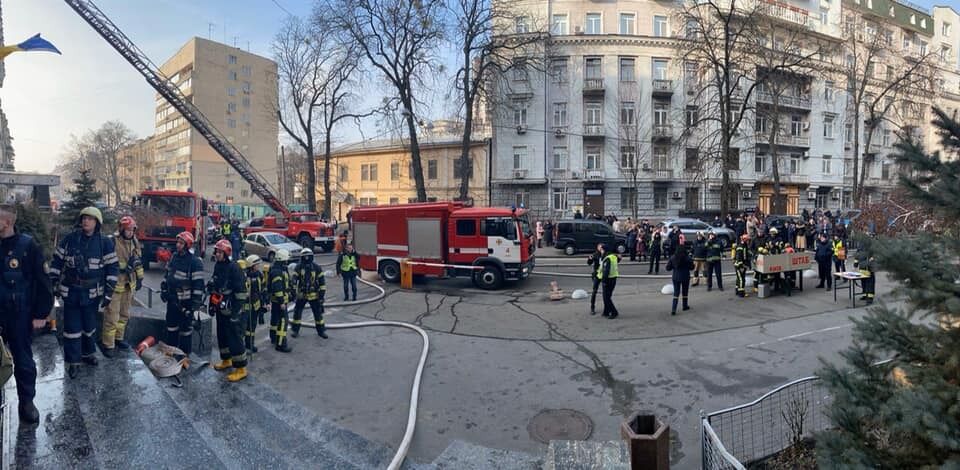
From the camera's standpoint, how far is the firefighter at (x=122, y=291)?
6457mm

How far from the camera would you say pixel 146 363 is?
6.23 m

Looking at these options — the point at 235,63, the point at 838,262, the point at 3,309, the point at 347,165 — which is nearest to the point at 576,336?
the point at 3,309

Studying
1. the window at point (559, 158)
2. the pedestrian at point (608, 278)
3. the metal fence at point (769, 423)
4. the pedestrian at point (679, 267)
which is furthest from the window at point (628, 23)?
the metal fence at point (769, 423)

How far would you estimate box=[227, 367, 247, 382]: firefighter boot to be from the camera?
6.57 m

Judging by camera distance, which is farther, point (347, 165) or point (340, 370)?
point (347, 165)

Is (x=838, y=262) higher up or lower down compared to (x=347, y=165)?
lower down

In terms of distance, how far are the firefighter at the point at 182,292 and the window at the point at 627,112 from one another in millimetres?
33094

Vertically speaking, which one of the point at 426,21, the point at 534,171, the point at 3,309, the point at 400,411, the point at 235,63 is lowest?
the point at 400,411

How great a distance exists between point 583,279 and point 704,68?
18.4 metres

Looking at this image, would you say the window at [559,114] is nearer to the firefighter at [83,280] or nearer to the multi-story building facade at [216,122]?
the firefighter at [83,280]

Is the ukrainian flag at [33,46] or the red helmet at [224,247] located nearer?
the ukrainian flag at [33,46]

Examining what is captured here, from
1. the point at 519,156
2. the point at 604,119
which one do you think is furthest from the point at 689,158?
the point at 519,156

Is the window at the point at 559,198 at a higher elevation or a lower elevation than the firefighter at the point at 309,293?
higher

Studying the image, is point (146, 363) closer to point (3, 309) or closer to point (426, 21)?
point (3, 309)
